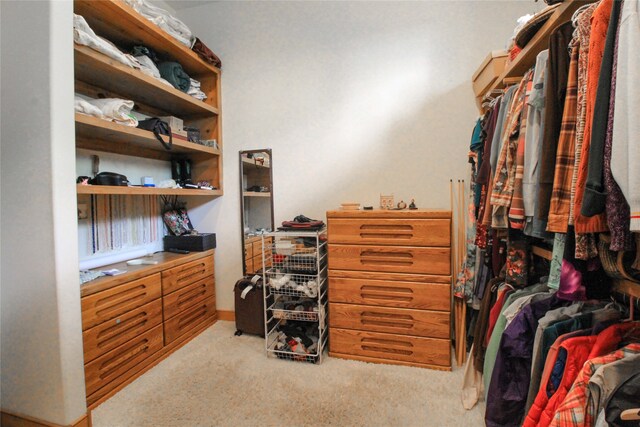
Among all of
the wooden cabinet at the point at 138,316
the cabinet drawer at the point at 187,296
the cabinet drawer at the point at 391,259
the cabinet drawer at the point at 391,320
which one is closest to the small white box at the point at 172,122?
the wooden cabinet at the point at 138,316

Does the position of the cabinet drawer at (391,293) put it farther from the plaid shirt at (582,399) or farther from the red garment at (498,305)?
the plaid shirt at (582,399)

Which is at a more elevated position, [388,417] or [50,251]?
[50,251]

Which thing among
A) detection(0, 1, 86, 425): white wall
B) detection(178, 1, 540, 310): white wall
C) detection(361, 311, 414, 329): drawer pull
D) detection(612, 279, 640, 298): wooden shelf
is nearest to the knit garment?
detection(612, 279, 640, 298): wooden shelf

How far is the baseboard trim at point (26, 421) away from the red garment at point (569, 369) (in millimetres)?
1886

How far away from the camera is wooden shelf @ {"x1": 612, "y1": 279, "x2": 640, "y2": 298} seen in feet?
2.54

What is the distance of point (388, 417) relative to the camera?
144 centimetres

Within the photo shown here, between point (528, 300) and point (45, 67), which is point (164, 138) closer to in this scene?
point (45, 67)

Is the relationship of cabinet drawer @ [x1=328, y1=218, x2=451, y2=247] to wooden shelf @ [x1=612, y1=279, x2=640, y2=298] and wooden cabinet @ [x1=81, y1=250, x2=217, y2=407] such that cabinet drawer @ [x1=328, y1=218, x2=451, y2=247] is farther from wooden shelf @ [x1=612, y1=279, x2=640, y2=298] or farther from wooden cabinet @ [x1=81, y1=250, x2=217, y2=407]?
wooden cabinet @ [x1=81, y1=250, x2=217, y2=407]

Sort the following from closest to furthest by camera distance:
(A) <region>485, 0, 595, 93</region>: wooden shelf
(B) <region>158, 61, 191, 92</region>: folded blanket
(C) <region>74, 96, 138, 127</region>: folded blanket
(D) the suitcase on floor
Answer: (A) <region>485, 0, 595, 93</region>: wooden shelf
(C) <region>74, 96, 138, 127</region>: folded blanket
(B) <region>158, 61, 191, 92</region>: folded blanket
(D) the suitcase on floor

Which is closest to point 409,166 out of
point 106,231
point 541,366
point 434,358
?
point 434,358

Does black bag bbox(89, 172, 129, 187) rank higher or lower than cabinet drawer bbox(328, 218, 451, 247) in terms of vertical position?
higher

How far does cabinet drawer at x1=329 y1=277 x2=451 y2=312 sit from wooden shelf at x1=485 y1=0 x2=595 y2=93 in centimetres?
127

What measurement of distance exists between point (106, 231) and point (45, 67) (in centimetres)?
117

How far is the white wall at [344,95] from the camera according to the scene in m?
2.12
